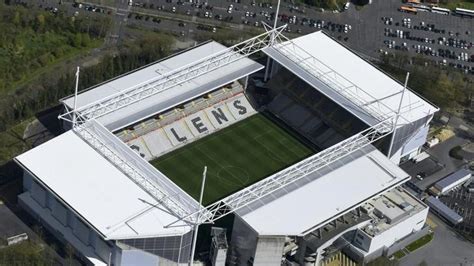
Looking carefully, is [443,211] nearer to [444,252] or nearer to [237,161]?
[444,252]

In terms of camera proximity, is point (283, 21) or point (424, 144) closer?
point (424, 144)

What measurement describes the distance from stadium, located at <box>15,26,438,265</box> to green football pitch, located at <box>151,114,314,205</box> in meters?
0.19

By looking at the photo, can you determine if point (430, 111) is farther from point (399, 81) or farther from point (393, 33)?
point (393, 33)

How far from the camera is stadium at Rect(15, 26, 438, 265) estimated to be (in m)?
127

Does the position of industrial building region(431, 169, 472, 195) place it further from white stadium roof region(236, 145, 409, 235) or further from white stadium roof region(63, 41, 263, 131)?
white stadium roof region(63, 41, 263, 131)

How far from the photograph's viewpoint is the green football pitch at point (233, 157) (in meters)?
144

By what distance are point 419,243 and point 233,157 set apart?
2877cm

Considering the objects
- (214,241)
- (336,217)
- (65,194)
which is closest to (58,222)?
(65,194)

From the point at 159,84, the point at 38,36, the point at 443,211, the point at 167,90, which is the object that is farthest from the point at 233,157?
the point at 38,36

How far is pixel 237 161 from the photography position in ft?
488

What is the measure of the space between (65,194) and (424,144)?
2298 inches

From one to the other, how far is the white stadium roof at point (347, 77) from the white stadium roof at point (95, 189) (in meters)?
36.1

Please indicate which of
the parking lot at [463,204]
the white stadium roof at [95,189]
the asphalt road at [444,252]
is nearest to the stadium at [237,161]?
the white stadium roof at [95,189]

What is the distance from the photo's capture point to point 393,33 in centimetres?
18812
